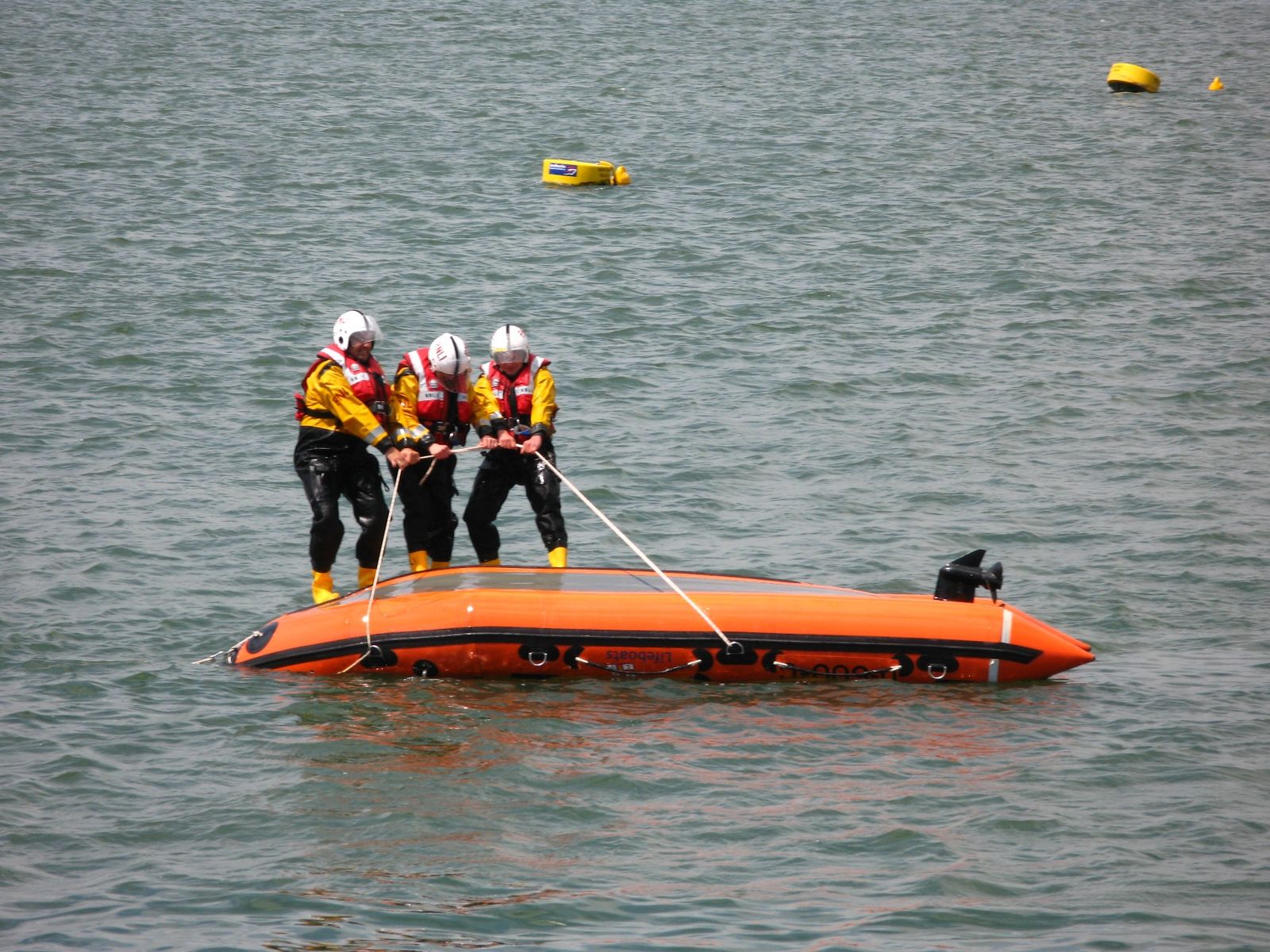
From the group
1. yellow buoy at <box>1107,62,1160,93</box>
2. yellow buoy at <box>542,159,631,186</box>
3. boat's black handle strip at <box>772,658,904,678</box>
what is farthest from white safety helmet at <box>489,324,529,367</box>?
yellow buoy at <box>1107,62,1160,93</box>

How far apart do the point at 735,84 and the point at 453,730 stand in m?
27.9

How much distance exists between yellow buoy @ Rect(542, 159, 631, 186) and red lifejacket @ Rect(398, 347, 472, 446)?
17618 mm

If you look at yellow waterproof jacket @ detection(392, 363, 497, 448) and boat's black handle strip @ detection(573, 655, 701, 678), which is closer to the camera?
boat's black handle strip @ detection(573, 655, 701, 678)

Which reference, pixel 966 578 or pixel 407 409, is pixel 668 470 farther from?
pixel 966 578

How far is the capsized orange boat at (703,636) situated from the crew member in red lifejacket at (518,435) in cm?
93

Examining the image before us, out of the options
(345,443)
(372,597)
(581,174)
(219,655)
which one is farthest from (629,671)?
(581,174)

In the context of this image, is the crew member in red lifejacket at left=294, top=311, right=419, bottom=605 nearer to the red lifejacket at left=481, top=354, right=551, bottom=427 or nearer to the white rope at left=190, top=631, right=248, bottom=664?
the white rope at left=190, top=631, right=248, bottom=664

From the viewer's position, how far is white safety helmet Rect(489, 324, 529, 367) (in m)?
10.6

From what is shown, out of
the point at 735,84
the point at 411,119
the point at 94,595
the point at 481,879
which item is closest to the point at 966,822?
the point at 481,879

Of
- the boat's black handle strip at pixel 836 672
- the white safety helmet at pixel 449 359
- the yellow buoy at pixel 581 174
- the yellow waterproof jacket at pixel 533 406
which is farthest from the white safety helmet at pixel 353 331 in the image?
the yellow buoy at pixel 581 174

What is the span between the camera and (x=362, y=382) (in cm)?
1038

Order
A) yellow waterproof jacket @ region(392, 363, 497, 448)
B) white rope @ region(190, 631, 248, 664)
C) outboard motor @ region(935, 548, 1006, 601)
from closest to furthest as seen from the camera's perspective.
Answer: outboard motor @ region(935, 548, 1006, 601)
yellow waterproof jacket @ region(392, 363, 497, 448)
white rope @ region(190, 631, 248, 664)

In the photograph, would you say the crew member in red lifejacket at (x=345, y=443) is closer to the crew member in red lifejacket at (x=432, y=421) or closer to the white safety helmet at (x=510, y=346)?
the crew member in red lifejacket at (x=432, y=421)

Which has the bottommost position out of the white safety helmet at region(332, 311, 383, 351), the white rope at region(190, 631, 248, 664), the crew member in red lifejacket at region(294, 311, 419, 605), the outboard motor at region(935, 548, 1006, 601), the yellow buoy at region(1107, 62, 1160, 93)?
the white rope at region(190, 631, 248, 664)
